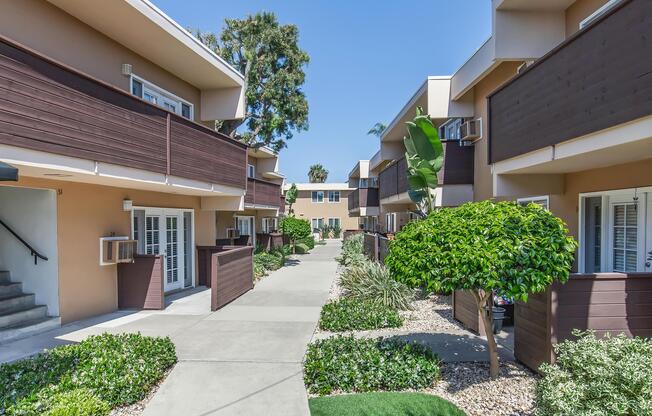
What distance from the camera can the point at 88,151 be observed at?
6.46 meters

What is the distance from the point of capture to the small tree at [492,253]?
4.45 m

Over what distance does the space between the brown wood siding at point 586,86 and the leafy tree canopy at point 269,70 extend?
13049mm

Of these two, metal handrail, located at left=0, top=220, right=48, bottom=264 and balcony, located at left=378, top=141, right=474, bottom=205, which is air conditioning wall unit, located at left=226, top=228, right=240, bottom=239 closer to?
metal handrail, located at left=0, top=220, right=48, bottom=264

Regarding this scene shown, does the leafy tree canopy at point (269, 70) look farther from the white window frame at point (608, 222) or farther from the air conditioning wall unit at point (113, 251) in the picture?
the white window frame at point (608, 222)

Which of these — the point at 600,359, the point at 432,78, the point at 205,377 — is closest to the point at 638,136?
the point at 600,359

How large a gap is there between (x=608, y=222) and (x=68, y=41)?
11.9m

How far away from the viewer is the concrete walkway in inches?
185

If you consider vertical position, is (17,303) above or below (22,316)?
above

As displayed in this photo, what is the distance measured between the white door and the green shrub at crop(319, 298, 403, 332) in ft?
18.5

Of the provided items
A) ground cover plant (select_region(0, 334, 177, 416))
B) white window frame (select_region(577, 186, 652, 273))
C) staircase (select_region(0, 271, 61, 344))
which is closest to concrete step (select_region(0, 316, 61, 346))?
staircase (select_region(0, 271, 61, 344))

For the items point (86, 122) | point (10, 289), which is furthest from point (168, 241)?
point (86, 122)

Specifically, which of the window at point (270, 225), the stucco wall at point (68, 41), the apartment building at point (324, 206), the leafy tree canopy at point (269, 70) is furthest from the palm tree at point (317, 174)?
the stucco wall at point (68, 41)

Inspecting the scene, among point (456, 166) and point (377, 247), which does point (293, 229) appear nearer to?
point (377, 247)

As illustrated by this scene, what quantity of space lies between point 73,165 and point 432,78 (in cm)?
1105
